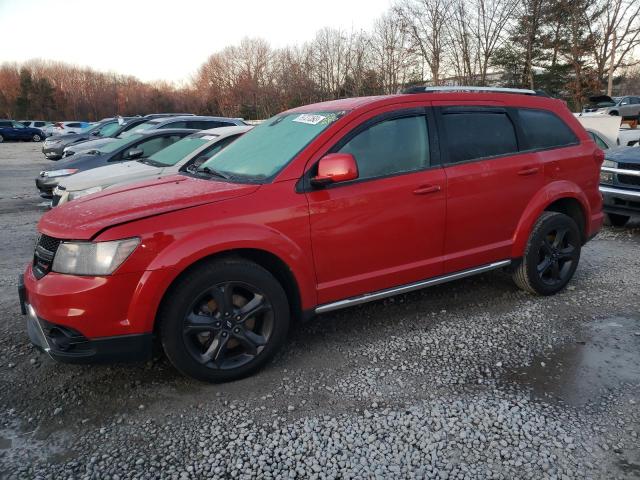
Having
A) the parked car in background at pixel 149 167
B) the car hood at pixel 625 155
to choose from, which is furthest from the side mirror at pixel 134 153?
the car hood at pixel 625 155

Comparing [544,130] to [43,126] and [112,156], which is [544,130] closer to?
[112,156]

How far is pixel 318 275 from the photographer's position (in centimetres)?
328

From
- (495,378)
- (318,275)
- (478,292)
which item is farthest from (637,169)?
(318,275)

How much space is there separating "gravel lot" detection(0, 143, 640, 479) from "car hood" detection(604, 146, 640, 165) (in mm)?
3488

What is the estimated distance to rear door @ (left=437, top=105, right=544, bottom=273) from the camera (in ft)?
12.4

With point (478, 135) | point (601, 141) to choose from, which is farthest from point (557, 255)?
point (601, 141)

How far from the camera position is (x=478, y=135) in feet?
13.1

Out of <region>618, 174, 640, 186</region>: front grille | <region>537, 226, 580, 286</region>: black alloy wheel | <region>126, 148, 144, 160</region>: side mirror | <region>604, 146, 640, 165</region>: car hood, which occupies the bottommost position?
<region>537, 226, 580, 286</region>: black alloy wheel

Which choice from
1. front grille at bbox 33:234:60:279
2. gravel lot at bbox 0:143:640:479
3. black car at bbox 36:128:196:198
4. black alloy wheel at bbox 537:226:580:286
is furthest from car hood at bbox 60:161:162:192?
black alloy wheel at bbox 537:226:580:286

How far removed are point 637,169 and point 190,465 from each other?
6.92 meters

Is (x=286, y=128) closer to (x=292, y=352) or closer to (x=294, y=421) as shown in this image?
(x=292, y=352)

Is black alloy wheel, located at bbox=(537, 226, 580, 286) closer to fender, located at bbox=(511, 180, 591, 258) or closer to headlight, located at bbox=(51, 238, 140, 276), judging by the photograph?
fender, located at bbox=(511, 180, 591, 258)

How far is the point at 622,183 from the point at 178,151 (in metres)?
6.52

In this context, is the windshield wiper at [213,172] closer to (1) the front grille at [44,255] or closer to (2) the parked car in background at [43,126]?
(1) the front grille at [44,255]
